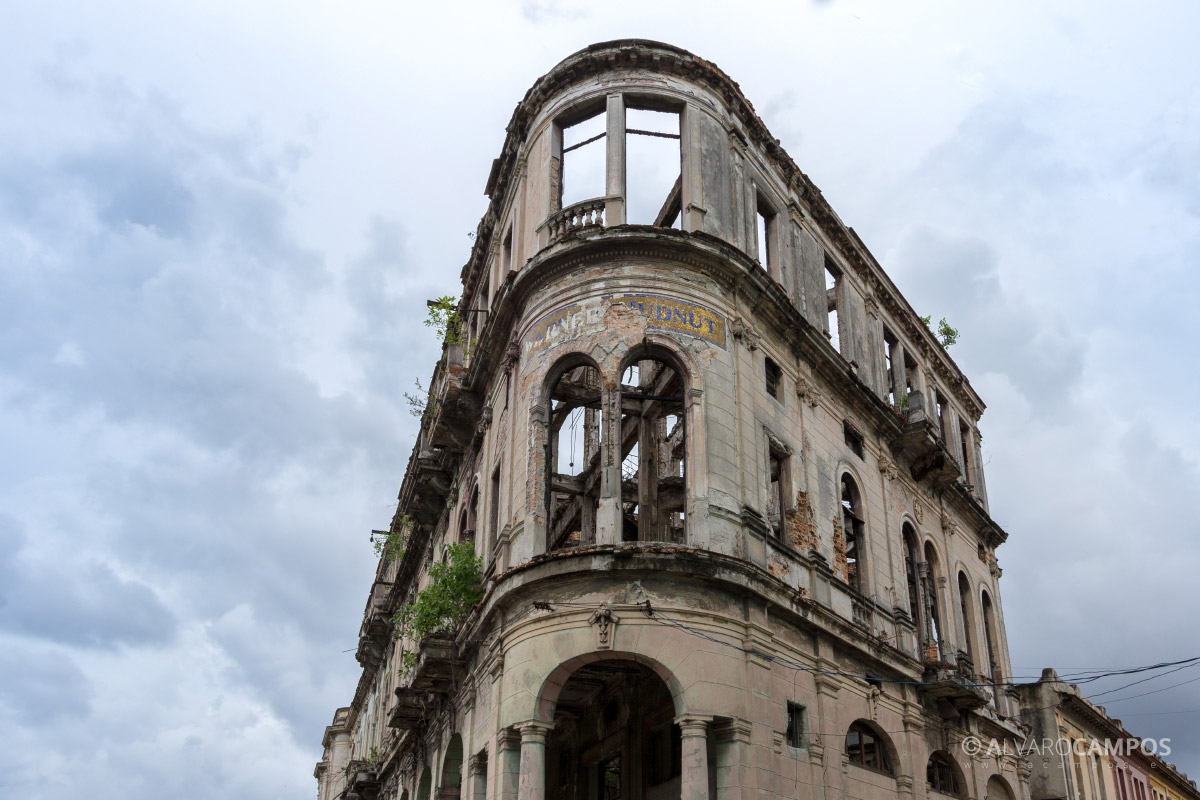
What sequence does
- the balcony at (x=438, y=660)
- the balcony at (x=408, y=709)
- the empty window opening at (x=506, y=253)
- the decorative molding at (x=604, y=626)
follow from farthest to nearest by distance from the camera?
the balcony at (x=408, y=709)
the empty window opening at (x=506, y=253)
the balcony at (x=438, y=660)
the decorative molding at (x=604, y=626)

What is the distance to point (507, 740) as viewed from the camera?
1588 cm

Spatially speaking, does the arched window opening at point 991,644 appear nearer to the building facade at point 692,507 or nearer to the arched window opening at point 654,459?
the building facade at point 692,507

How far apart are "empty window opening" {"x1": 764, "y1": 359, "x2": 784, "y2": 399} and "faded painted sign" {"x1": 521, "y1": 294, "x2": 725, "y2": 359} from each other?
2229 millimetres

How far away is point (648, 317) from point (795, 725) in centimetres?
719

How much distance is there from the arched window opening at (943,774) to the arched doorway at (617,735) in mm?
6424

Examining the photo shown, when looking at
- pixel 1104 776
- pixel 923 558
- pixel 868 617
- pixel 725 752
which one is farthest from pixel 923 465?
pixel 1104 776

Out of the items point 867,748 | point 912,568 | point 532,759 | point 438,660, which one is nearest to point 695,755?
point 532,759

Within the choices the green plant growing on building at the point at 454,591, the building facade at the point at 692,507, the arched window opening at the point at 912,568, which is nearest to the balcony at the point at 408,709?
the building facade at the point at 692,507

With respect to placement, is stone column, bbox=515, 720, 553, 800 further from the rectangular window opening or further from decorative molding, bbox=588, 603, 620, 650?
the rectangular window opening

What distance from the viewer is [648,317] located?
17703 millimetres

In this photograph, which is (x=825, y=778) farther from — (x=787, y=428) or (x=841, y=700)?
(x=787, y=428)

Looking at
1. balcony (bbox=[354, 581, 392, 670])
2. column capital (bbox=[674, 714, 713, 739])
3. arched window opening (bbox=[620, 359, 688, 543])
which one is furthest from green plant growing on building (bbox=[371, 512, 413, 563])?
column capital (bbox=[674, 714, 713, 739])

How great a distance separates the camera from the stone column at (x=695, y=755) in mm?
14242

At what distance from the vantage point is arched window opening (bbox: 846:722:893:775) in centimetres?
1889
